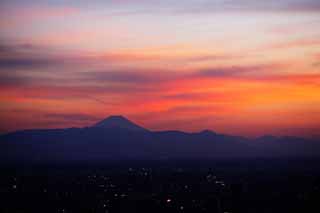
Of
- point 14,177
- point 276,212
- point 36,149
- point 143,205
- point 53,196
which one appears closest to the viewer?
point 276,212

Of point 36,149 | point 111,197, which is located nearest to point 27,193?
point 111,197

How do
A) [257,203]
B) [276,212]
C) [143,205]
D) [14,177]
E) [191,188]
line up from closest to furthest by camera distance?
[276,212]
[257,203]
[143,205]
[191,188]
[14,177]

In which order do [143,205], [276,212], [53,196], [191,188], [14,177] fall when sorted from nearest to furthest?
[276,212], [143,205], [53,196], [191,188], [14,177]

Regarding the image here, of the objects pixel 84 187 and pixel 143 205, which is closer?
pixel 143 205

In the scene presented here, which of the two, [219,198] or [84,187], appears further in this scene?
[84,187]

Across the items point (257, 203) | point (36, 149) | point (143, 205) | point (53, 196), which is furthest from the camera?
point (36, 149)

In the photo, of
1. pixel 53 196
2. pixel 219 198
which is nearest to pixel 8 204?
pixel 53 196

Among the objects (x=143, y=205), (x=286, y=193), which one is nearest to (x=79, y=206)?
(x=143, y=205)

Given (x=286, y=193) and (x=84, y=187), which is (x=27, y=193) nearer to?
(x=84, y=187)

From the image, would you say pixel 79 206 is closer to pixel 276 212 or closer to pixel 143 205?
pixel 143 205
